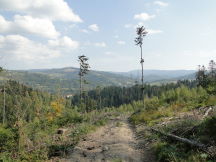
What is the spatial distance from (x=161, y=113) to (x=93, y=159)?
43.2 ft

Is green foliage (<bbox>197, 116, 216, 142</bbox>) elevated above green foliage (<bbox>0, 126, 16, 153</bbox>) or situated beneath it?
elevated above

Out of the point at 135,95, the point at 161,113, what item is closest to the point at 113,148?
the point at 161,113

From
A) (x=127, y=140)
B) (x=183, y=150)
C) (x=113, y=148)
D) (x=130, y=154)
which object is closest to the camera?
(x=183, y=150)

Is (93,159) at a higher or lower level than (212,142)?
lower

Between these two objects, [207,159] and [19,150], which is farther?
[19,150]

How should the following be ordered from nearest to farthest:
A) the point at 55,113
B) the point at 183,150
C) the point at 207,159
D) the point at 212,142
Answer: the point at 207,159
the point at 212,142
the point at 183,150
the point at 55,113

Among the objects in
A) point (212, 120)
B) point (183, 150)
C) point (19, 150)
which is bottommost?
point (19, 150)

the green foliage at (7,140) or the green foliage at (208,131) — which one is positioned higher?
the green foliage at (208,131)

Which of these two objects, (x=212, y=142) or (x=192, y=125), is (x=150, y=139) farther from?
(x=212, y=142)

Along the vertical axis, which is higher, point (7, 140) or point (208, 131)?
point (208, 131)

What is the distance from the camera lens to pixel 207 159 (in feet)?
29.0

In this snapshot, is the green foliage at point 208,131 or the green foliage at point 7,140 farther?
the green foliage at point 7,140

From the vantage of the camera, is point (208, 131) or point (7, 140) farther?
point (7, 140)

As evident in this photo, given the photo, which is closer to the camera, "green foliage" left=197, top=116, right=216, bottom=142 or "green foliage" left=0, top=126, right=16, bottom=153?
"green foliage" left=197, top=116, right=216, bottom=142
